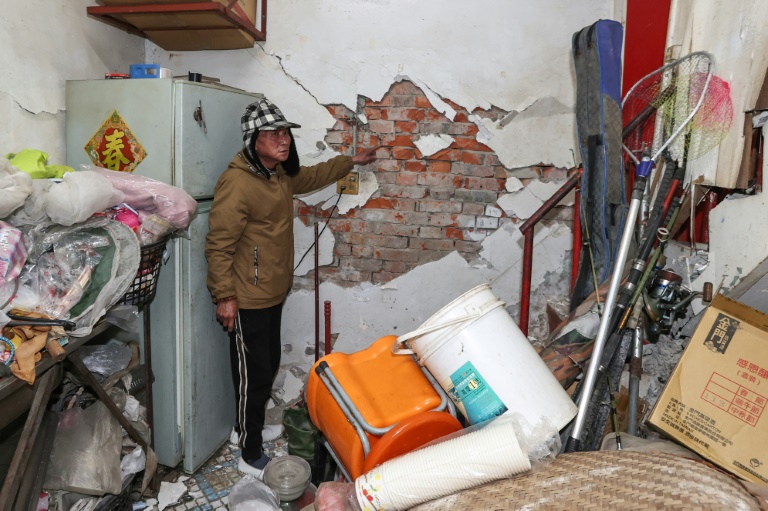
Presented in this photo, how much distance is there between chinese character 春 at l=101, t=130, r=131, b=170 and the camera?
2.36m

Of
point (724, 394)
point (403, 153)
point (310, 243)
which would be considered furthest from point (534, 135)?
point (724, 394)

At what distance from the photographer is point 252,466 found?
2674 mm

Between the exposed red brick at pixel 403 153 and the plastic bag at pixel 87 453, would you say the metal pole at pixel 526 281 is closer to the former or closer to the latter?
the exposed red brick at pixel 403 153

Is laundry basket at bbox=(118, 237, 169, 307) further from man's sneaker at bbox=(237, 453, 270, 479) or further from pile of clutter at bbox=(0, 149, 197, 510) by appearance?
man's sneaker at bbox=(237, 453, 270, 479)

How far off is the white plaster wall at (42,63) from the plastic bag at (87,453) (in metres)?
1.14

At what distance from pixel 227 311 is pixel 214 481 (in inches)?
35.2

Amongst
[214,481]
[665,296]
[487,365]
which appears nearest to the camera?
[487,365]


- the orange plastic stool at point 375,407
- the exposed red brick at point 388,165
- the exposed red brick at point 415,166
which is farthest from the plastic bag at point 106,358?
the exposed red brick at point 415,166

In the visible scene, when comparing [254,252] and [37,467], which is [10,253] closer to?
[37,467]

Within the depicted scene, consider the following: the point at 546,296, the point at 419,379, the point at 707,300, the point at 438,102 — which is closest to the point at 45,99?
the point at 438,102

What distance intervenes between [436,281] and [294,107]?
1263 millimetres

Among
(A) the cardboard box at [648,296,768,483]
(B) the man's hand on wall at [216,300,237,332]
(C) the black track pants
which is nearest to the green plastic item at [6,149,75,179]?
(B) the man's hand on wall at [216,300,237,332]

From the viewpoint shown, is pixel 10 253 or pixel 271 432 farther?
pixel 271 432

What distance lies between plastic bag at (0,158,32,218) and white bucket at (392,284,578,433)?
1306 mm
